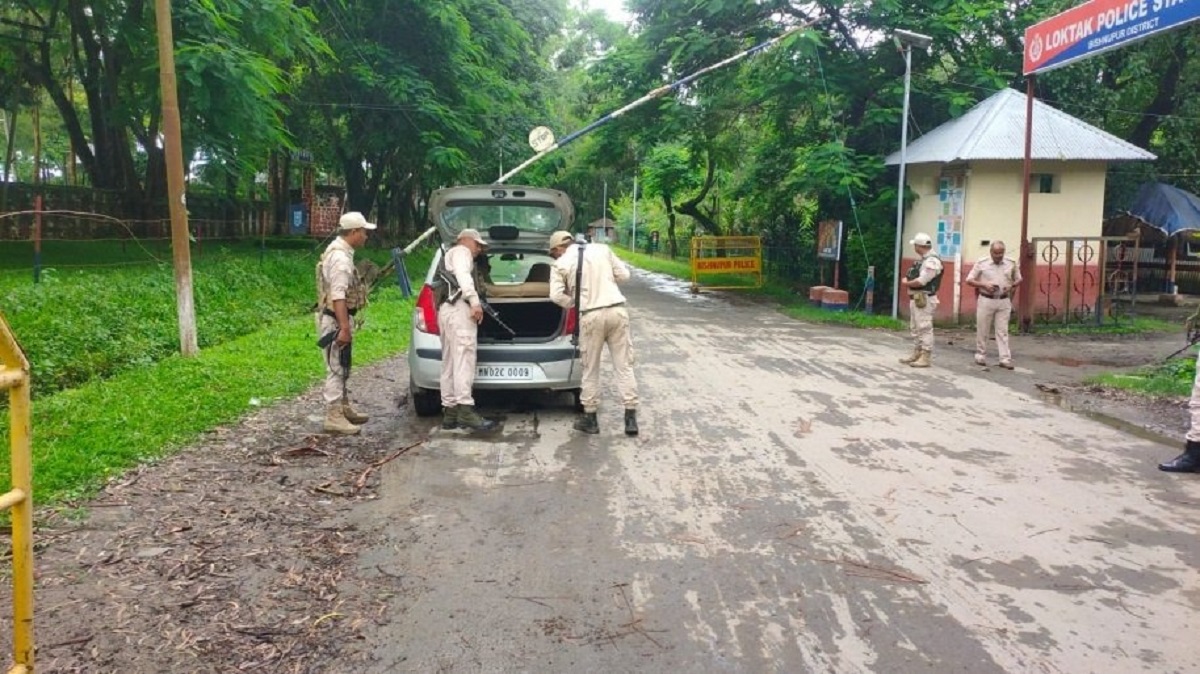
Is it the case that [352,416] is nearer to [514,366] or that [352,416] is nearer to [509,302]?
[514,366]

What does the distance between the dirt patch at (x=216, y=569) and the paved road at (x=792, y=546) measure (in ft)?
0.85

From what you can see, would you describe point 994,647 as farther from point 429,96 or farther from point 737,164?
point 737,164

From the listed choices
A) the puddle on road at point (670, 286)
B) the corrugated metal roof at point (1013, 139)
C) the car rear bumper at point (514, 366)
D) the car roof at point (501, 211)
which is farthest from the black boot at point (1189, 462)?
the puddle on road at point (670, 286)

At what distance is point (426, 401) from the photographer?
7.83 meters

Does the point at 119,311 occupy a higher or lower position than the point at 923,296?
lower

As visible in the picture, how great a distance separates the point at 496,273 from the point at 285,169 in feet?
83.2

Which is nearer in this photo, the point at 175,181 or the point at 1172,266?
the point at 175,181

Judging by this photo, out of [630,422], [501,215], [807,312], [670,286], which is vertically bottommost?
[630,422]

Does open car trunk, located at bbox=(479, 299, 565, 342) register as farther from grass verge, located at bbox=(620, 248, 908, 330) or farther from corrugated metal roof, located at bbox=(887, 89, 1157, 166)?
corrugated metal roof, located at bbox=(887, 89, 1157, 166)

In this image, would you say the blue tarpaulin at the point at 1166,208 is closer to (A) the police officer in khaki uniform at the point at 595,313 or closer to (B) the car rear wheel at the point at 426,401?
(A) the police officer in khaki uniform at the point at 595,313

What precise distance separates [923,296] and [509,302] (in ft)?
19.2

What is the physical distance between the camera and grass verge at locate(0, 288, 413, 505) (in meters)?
5.78

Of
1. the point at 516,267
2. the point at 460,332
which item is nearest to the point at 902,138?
the point at 516,267

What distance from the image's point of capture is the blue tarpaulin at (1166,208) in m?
20.4
